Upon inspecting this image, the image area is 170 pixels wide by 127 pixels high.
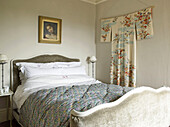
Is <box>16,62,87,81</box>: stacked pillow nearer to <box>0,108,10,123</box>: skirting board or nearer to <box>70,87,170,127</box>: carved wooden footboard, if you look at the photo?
<box>0,108,10,123</box>: skirting board

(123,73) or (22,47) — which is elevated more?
(22,47)

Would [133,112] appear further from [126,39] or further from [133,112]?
[126,39]

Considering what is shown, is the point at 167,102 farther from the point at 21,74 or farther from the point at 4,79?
the point at 4,79

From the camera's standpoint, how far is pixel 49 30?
3230mm

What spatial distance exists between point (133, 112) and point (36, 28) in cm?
259

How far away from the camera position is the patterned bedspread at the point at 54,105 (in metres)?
1.32

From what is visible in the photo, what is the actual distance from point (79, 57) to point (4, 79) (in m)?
1.79

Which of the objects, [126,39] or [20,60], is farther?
[126,39]

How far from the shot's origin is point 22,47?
9.59ft

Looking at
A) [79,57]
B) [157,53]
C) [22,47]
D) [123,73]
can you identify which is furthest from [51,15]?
[157,53]

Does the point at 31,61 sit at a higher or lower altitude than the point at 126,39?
lower

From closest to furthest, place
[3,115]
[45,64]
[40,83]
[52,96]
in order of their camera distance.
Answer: [52,96], [40,83], [3,115], [45,64]

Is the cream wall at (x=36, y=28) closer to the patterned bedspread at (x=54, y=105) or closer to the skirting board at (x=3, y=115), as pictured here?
the skirting board at (x=3, y=115)

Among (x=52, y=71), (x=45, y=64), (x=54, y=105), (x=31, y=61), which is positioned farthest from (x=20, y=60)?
(x=54, y=105)
